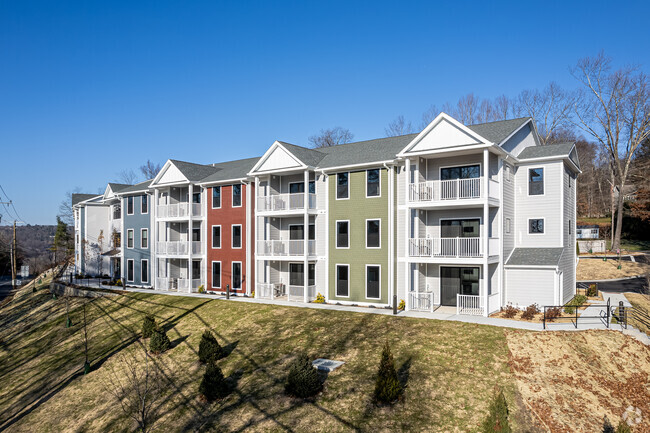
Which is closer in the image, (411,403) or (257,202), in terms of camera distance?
(411,403)

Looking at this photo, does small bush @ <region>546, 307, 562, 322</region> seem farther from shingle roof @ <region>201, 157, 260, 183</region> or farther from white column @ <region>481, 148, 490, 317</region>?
shingle roof @ <region>201, 157, 260, 183</region>

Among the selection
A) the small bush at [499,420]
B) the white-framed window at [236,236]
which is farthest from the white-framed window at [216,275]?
the small bush at [499,420]

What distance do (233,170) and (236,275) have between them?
762 centimetres

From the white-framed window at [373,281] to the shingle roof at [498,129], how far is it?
341 inches

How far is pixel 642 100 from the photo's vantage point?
42.5 m

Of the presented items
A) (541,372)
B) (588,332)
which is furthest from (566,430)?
(588,332)

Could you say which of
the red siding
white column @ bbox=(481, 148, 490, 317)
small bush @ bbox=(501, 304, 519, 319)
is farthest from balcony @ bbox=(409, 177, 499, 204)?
the red siding

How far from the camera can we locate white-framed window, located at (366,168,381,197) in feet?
79.0

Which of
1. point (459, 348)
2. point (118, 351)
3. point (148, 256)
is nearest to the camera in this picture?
point (459, 348)

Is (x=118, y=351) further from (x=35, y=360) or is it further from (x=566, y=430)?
(x=566, y=430)

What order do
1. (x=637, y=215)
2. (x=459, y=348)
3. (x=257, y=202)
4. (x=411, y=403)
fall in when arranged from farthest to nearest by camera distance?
(x=637, y=215), (x=257, y=202), (x=459, y=348), (x=411, y=403)

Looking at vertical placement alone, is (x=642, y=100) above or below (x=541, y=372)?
above

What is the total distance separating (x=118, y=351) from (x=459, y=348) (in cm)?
1624

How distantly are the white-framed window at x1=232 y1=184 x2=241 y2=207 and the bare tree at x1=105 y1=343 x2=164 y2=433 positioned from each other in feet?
38.0
